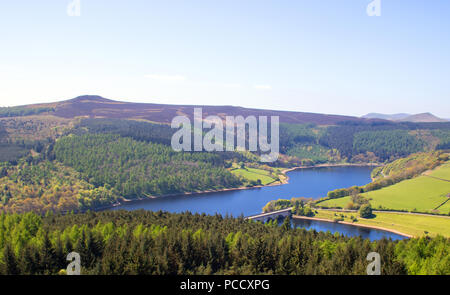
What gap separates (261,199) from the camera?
11125 cm

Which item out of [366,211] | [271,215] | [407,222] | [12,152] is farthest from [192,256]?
[12,152]

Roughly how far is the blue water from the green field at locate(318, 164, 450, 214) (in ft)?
49.5

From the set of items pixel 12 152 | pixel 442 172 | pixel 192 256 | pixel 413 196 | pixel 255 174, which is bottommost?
pixel 255 174

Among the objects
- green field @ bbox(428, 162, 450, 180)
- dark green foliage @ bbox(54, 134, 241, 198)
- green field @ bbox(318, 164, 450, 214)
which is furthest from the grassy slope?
dark green foliage @ bbox(54, 134, 241, 198)

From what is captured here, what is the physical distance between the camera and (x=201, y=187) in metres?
125

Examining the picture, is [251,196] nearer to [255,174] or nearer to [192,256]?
[255,174]

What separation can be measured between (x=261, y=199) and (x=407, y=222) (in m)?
40.1

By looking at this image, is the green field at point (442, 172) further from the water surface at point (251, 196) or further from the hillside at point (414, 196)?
the water surface at point (251, 196)
